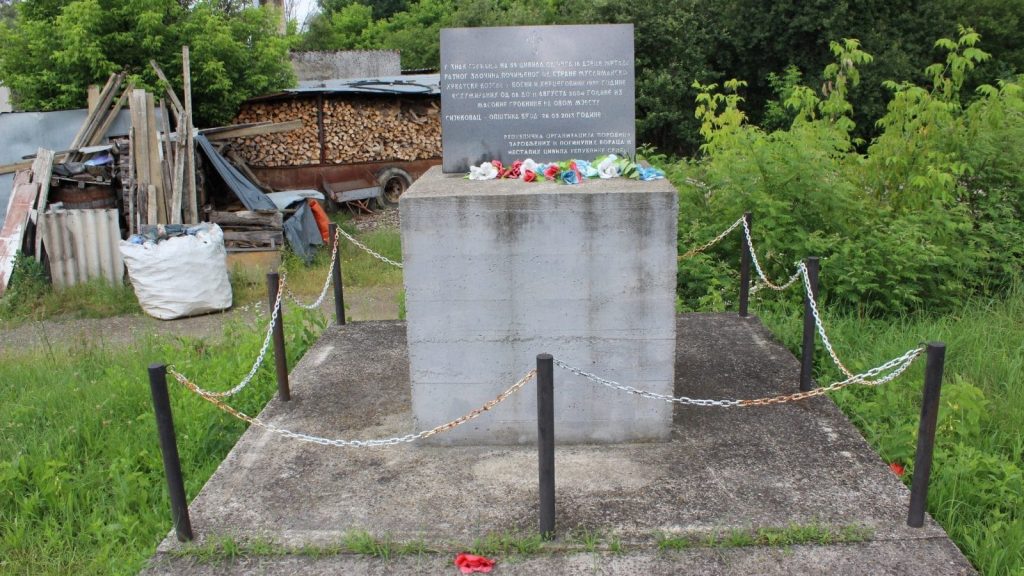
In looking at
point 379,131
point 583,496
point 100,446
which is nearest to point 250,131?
point 379,131

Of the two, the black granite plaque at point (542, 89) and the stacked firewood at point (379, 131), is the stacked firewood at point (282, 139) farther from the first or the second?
the black granite plaque at point (542, 89)

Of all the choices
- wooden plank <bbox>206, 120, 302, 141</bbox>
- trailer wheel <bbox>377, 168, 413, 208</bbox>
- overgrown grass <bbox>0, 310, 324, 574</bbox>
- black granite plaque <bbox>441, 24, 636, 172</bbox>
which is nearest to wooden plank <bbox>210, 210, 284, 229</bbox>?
wooden plank <bbox>206, 120, 302, 141</bbox>

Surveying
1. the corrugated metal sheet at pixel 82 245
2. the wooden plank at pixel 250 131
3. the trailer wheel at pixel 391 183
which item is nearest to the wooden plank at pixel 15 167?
the corrugated metal sheet at pixel 82 245

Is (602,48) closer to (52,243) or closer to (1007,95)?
(1007,95)

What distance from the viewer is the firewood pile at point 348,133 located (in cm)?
1559

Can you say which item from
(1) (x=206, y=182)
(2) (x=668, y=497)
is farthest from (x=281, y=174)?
(2) (x=668, y=497)

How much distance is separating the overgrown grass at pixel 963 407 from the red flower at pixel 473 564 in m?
2.16

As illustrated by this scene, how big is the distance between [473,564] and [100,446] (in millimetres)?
2955

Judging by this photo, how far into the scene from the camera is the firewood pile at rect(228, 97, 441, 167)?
15594 millimetres

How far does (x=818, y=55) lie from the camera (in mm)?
19844

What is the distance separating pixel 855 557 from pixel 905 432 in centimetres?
143

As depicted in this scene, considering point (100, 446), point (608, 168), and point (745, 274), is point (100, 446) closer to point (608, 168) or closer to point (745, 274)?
point (608, 168)

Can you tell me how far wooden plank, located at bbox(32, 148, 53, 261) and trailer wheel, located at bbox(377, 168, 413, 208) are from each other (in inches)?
276

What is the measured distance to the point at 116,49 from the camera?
1266 cm
